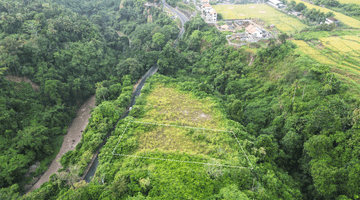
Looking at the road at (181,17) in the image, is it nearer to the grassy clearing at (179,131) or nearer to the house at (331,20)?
the grassy clearing at (179,131)

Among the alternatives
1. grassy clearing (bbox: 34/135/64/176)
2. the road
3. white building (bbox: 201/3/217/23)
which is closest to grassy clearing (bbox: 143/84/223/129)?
grassy clearing (bbox: 34/135/64/176)

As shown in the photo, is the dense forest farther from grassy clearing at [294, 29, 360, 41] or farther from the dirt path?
grassy clearing at [294, 29, 360, 41]

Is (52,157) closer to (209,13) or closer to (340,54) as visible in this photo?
(340,54)

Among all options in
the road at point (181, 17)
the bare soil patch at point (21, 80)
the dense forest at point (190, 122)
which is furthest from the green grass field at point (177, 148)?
the road at point (181, 17)

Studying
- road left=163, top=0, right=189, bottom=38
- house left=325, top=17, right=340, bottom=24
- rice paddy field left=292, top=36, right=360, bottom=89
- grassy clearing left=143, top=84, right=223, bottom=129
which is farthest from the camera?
road left=163, top=0, right=189, bottom=38

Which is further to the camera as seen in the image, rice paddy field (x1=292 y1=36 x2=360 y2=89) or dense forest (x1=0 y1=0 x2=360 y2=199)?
rice paddy field (x1=292 y1=36 x2=360 y2=89)

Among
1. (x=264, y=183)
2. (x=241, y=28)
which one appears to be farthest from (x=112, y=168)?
(x=241, y=28)
